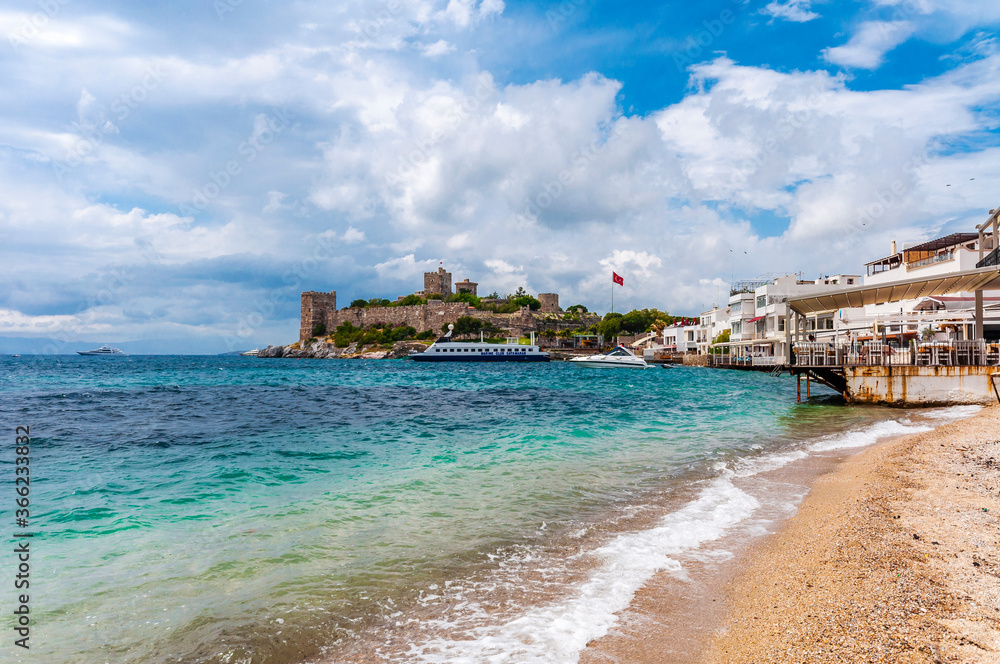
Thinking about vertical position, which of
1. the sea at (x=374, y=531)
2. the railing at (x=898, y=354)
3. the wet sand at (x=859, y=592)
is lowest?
the sea at (x=374, y=531)

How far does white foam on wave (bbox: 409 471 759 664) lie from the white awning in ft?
57.1

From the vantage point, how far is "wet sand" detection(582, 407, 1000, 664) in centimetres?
319

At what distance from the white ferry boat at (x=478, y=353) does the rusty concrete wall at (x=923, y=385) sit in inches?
2397

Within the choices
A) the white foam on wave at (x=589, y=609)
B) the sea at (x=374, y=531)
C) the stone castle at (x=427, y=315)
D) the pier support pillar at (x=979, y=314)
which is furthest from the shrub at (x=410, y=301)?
the white foam on wave at (x=589, y=609)

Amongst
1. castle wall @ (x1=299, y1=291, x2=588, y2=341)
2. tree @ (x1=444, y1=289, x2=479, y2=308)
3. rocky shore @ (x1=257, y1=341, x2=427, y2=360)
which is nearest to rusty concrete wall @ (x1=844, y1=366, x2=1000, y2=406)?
castle wall @ (x1=299, y1=291, x2=588, y2=341)

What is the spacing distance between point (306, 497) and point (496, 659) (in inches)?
203

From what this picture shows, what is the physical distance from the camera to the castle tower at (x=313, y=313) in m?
132

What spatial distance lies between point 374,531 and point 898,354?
73.7 feet

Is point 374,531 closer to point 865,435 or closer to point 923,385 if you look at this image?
point 865,435

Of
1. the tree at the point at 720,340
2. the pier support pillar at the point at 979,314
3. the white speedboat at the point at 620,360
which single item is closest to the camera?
the pier support pillar at the point at 979,314

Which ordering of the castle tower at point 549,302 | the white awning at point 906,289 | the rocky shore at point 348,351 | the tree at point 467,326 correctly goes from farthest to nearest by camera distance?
1. the castle tower at point 549,302
2. the tree at point 467,326
3. the rocky shore at point 348,351
4. the white awning at point 906,289

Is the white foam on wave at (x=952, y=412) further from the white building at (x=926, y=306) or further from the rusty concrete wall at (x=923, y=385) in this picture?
the white building at (x=926, y=306)

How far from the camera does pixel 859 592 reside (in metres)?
3.91

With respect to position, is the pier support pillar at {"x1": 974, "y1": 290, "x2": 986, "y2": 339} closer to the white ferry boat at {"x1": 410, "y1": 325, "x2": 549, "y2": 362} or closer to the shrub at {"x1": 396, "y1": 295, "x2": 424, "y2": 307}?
the white ferry boat at {"x1": 410, "y1": 325, "x2": 549, "y2": 362}
